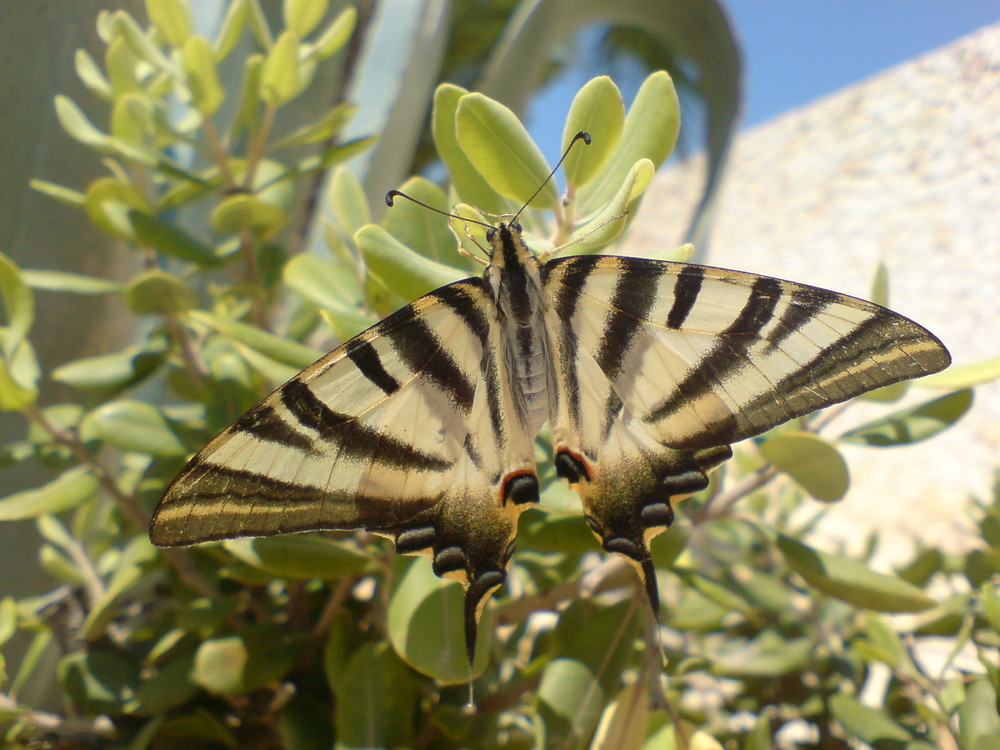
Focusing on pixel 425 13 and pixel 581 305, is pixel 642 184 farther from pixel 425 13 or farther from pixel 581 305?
pixel 425 13

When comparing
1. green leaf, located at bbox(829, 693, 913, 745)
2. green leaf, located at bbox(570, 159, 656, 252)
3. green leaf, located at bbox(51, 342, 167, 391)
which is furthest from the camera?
green leaf, located at bbox(51, 342, 167, 391)

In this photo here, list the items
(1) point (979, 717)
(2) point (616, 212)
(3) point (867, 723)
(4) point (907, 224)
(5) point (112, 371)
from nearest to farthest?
1. (2) point (616, 212)
2. (1) point (979, 717)
3. (3) point (867, 723)
4. (5) point (112, 371)
5. (4) point (907, 224)

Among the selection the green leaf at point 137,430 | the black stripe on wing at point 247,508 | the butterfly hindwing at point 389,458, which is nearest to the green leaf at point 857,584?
the butterfly hindwing at point 389,458

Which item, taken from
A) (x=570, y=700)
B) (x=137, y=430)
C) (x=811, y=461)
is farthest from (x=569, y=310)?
(x=137, y=430)

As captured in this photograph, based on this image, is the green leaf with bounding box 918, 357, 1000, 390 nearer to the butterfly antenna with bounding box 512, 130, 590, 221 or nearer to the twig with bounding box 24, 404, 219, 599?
the butterfly antenna with bounding box 512, 130, 590, 221

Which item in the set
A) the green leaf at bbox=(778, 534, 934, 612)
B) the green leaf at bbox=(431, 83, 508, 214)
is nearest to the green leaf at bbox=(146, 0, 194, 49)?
the green leaf at bbox=(431, 83, 508, 214)

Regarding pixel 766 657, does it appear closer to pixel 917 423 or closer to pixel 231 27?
pixel 917 423

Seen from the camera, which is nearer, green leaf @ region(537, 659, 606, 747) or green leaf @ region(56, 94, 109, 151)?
green leaf @ region(537, 659, 606, 747)
